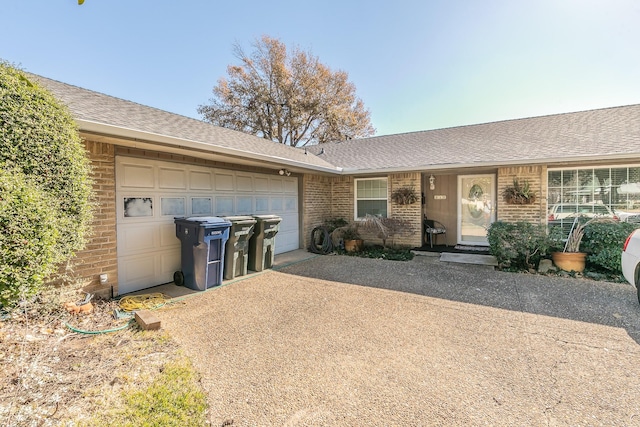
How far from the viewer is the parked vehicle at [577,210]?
6.80 m

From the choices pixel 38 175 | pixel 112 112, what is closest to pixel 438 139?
pixel 112 112

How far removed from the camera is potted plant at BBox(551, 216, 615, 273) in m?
6.14

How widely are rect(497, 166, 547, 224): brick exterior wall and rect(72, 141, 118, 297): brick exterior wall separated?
28.4 feet

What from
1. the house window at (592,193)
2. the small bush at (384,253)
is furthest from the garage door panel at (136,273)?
the house window at (592,193)

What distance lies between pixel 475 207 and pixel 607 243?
3.25 m

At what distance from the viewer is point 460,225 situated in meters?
9.09

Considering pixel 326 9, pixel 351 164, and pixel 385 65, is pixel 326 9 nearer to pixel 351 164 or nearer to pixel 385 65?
pixel 385 65

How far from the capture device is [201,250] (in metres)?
5.09

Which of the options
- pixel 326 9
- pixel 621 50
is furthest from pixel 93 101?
pixel 621 50

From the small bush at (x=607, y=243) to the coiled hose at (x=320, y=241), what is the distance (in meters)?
6.03

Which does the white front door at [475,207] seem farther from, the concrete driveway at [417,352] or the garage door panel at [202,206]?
the garage door panel at [202,206]

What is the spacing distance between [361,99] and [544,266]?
64.6 feet

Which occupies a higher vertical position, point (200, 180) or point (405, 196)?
point (200, 180)

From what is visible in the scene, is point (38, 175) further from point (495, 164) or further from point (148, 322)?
point (495, 164)
